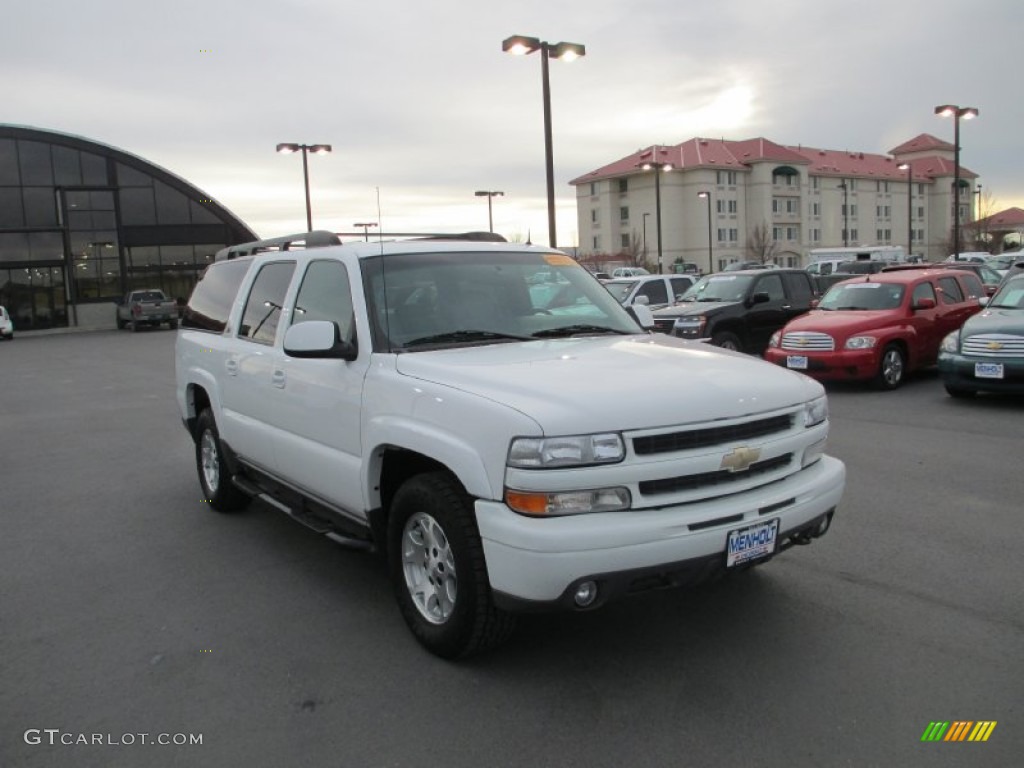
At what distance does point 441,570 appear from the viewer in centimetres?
371

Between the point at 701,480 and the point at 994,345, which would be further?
the point at 994,345

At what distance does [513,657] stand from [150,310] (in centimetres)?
3894

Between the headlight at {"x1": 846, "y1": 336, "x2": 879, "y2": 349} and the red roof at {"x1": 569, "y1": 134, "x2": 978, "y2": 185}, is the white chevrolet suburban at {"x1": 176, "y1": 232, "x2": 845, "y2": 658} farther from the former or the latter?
the red roof at {"x1": 569, "y1": 134, "x2": 978, "y2": 185}

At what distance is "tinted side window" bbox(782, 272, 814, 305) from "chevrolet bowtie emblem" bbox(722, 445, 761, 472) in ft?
41.5

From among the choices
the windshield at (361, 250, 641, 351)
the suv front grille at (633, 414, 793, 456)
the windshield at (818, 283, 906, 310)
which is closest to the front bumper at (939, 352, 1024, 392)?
the windshield at (818, 283, 906, 310)

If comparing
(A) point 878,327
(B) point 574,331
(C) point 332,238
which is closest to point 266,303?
(C) point 332,238

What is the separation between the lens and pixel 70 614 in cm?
447

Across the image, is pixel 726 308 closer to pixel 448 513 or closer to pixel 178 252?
pixel 448 513

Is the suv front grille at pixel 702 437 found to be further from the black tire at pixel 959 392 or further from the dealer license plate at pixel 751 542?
the black tire at pixel 959 392

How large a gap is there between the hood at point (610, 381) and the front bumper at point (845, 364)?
306 inches

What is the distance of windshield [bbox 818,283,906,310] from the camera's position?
1227cm

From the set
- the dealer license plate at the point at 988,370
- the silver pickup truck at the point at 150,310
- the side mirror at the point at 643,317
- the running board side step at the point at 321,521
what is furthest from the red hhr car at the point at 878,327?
the silver pickup truck at the point at 150,310

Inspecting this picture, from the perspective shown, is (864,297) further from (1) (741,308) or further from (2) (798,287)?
(2) (798,287)

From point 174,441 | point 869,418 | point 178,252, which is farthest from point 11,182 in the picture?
point 869,418
